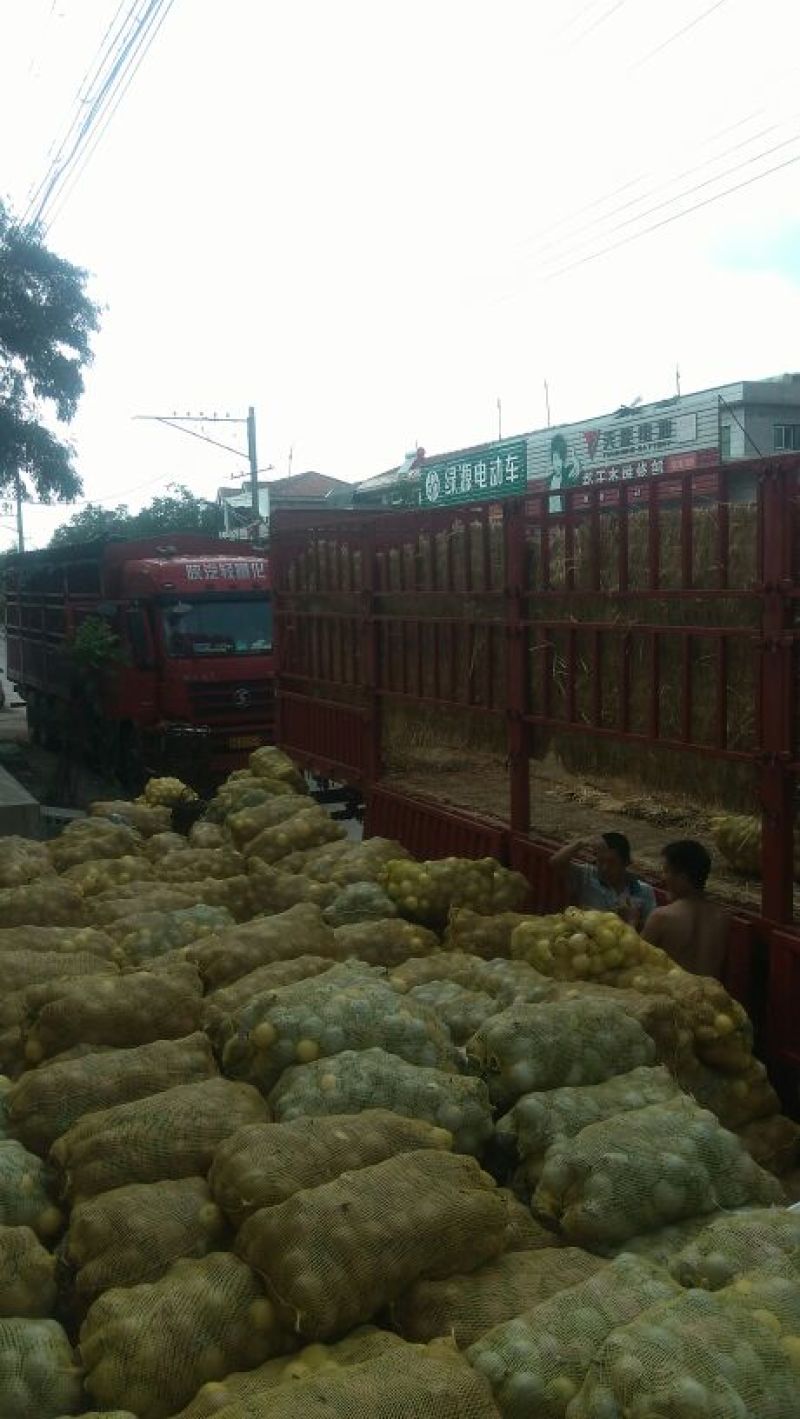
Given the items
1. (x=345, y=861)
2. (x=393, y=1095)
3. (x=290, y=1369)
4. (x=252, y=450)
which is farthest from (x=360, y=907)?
(x=252, y=450)

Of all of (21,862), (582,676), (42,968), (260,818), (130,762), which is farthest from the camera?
(130,762)

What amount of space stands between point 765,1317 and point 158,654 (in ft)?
44.8

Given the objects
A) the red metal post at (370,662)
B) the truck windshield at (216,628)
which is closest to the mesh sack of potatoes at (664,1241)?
the red metal post at (370,662)

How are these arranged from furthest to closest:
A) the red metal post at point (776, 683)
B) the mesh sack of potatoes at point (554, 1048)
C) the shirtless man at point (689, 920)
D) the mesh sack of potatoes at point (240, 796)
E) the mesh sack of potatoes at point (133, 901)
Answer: the mesh sack of potatoes at point (240, 796), the mesh sack of potatoes at point (133, 901), the shirtless man at point (689, 920), the red metal post at point (776, 683), the mesh sack of potatoes at point (554, 1048)

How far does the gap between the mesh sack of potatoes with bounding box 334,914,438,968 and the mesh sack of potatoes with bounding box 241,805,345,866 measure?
1748 mm

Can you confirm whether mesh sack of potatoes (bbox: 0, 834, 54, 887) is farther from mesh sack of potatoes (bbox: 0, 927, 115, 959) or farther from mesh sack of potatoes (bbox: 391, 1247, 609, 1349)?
mesh sack of potatoes (bbox: 391, 1247, 609, 1349)

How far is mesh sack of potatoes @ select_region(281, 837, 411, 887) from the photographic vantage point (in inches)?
261

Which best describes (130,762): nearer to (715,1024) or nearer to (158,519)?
(715,1024)

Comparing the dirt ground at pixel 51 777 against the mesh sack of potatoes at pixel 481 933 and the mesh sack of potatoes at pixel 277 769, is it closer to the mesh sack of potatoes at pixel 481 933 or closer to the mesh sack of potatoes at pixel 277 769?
the mesh sack of potatoes at pixel 277 769

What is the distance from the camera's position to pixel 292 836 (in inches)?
300

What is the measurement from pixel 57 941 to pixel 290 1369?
3014 mm

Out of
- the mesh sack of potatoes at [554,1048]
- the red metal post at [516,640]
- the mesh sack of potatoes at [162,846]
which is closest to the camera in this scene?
the mesh sack of potatoes at [554,1048]

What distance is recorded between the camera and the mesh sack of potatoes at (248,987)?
4.49 m

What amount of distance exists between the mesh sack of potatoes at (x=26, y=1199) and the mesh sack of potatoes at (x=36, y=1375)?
1.65ft
